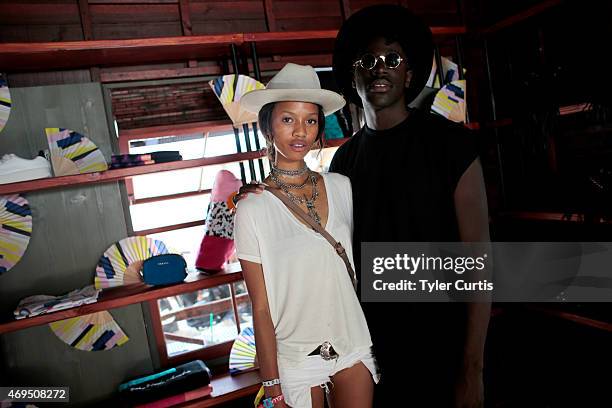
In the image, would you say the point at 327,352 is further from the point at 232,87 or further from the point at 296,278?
the point at 232,87

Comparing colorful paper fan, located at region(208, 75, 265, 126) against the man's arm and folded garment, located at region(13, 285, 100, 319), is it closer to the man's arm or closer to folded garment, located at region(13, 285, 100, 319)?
folded garment, located at region(13, 285, 100, 319)

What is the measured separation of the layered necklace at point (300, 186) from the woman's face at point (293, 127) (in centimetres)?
6

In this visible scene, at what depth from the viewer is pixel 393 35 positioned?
1681 mm

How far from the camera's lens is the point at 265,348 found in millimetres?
1501

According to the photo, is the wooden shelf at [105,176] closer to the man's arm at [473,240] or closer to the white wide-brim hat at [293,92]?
the white wide-brim hat at [293,92]

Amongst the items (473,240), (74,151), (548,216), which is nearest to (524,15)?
(548,216)

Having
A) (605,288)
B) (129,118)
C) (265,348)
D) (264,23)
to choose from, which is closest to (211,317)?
(129,118)

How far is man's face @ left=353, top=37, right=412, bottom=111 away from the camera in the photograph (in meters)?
1.62

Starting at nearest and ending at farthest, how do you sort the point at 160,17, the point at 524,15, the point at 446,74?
the point at 524,15, the point at 160,17, the point at 446,74

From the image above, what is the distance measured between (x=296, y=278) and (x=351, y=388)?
0.43 m

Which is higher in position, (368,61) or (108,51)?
(108,51)

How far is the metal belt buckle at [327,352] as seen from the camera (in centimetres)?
149

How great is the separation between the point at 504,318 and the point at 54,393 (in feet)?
10.3

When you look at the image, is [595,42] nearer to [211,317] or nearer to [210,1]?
[210,1]
